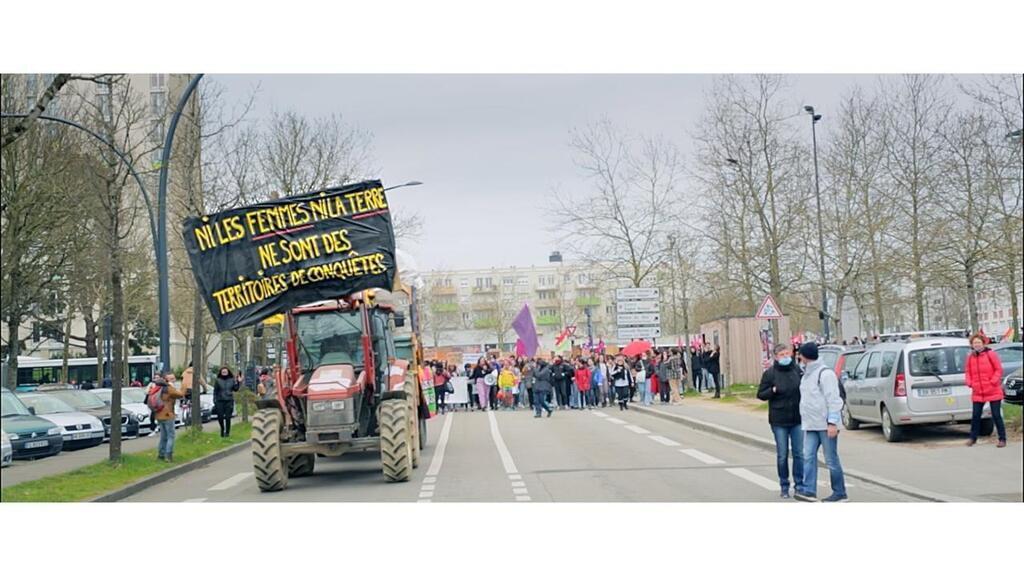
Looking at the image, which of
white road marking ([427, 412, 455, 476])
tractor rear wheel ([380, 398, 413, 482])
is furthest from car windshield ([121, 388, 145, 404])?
tractor rear wheel ([380, 398, 413, 482])

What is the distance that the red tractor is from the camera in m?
15.9

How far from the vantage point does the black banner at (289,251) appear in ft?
48.5

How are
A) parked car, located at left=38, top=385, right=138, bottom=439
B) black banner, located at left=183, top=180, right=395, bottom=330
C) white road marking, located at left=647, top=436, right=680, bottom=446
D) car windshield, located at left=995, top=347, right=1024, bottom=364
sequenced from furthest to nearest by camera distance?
1. parked car, located at left=38, top=385, right=138, bottom=439
2. white road marking, located at left=647, top=436, right=680, bottom=446
3. car windshield, located at left=995, top=347, right=1024, bottom=364
4. black banner, located at left=183, top=180, right=395, bottom=330

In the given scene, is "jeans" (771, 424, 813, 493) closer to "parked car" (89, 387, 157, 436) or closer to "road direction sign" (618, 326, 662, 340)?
"parked car" (89, 387, 157, 436)

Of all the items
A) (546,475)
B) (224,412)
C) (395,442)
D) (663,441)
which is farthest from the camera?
(224,412)

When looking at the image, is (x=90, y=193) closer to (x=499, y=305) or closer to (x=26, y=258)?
(x=26, y=258)

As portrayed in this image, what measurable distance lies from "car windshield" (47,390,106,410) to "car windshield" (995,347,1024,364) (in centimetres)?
2282

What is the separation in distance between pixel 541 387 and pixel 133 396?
12923 mm

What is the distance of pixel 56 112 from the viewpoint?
25969mm

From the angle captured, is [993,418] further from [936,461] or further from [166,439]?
[166,439]

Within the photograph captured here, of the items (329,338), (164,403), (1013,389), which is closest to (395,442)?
(329,338)

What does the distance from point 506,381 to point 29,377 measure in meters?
20.2

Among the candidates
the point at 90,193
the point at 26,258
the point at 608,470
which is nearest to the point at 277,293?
the point at 608,470

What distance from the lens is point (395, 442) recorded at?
626 inches
